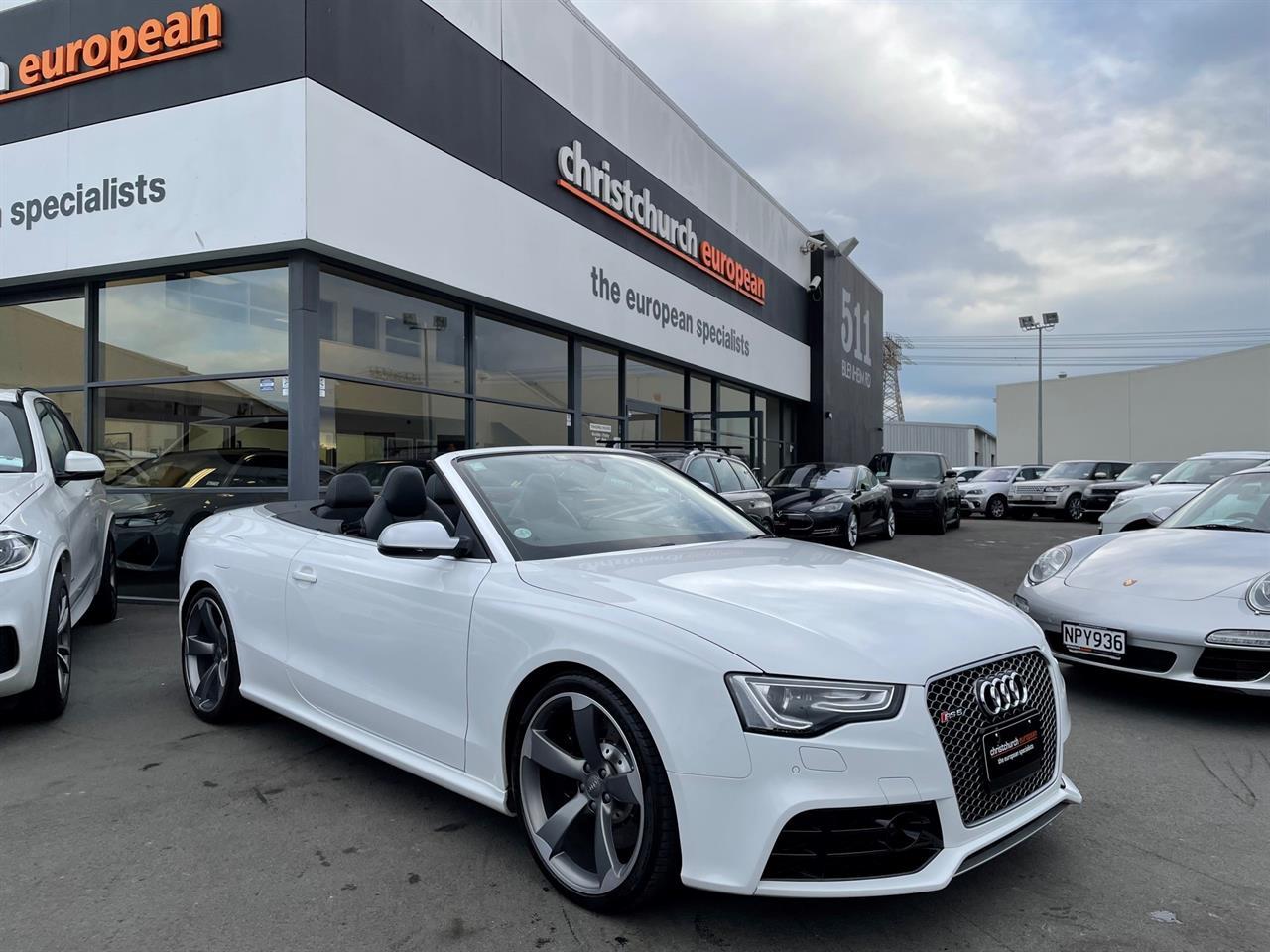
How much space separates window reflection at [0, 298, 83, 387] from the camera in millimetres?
9492

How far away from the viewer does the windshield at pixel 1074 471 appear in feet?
74.4

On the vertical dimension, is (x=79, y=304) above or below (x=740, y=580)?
above

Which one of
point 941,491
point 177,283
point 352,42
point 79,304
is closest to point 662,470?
point 352,42

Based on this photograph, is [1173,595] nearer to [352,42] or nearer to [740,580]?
[740,580]

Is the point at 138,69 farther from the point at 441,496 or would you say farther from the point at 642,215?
the point at 642,215

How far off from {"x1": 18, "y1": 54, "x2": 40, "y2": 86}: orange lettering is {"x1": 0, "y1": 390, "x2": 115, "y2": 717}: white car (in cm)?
524

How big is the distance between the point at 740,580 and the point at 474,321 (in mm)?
8689

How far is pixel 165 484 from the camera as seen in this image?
8.89 metres

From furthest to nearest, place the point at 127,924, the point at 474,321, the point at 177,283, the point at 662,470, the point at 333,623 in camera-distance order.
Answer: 1. the point at 474,321
2. the point at 177,283
3. the point at 662,470
4. the point at 333,623
5. the point at 127,924

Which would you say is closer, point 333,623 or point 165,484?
point 333,623

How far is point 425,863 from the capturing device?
2.79 metres

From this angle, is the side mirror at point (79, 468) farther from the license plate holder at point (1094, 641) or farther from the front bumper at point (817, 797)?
the license plate holder at point (1094, 641)

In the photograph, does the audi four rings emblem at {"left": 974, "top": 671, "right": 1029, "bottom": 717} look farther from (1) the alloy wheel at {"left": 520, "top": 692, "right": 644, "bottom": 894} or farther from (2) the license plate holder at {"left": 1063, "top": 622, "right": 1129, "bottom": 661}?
(2) the license plate holder at {"left": 1063, "top": 622, "right": 1129, "bottom": 661}

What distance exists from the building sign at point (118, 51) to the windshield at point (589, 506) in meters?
6.91
